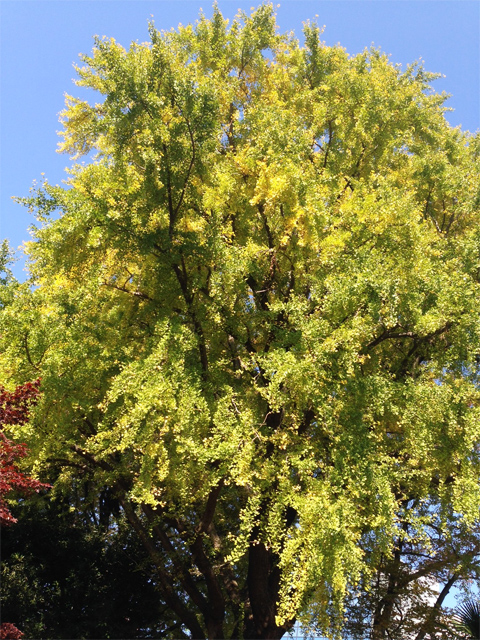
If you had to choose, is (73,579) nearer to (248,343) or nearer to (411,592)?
(248,343)

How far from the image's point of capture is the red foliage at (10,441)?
573 centimetres

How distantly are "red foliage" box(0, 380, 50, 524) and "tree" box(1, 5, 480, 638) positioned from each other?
424mm

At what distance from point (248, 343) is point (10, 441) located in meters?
4.39

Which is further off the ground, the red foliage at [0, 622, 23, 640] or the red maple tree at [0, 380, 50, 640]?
the red maple tree at [0, 380, 50, 640]

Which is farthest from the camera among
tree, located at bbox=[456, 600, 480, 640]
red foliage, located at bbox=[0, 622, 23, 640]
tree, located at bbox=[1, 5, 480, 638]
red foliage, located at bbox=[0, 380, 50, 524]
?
tree, located at bbox=[456, 600, 480, 640]

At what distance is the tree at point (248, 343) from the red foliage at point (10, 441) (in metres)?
0.42

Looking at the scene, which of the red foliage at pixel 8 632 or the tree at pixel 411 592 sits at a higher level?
the tree at pixel 411 592

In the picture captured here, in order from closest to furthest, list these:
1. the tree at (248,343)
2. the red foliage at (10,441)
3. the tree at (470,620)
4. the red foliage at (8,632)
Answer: the red foliage at (10,441)
the red foliage at (8,632)
the tree at (248,343)
the tree at (470,620)

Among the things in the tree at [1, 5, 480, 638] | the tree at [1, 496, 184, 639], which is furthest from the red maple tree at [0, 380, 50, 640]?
the tree at [1, 496, 184, 639]

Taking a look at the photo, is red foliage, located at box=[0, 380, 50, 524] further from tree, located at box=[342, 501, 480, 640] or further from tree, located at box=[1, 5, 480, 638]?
tree, located at box=[342, 501, 480, 640]

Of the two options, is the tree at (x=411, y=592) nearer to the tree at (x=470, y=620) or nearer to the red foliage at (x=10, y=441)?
the tree at (x=470, y=620)

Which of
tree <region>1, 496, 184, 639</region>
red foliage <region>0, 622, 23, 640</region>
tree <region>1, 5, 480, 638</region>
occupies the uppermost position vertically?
tree <region>1, 5, 480, 638</region>

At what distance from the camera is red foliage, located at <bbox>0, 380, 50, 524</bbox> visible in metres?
5.73

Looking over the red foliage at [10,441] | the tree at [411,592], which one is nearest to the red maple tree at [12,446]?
the red foliage at [10,441]
